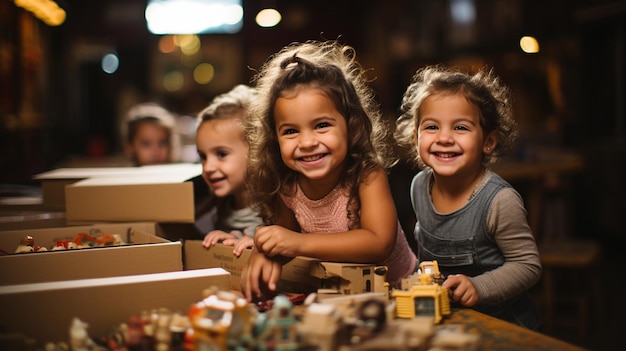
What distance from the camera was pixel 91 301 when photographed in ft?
4.93

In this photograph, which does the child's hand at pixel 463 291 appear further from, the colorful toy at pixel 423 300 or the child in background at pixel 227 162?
the child in background at pixel 227 162

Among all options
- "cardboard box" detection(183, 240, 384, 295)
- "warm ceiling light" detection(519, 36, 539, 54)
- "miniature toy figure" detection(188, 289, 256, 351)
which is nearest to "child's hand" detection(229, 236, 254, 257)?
"cardboard box" detection(183, 240, 384, 295)

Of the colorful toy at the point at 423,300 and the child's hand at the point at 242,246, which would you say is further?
the child's hand at the point at 242,246

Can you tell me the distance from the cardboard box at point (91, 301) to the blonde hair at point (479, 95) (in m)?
0.98

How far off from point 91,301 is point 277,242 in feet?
1.73

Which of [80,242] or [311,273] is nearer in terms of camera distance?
[311,273]

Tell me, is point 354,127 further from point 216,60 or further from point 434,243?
point 216,60

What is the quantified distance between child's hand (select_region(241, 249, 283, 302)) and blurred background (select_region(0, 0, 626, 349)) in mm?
1050

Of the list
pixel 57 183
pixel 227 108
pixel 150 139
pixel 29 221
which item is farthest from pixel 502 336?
pixel 150 139

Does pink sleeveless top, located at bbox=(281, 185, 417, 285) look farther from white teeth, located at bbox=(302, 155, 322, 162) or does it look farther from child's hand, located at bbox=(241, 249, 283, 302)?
child's hand, located at bbox=(241, 249, 283, 302)

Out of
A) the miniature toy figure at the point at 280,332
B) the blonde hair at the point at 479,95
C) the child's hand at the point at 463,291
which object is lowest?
the child's hand at the point at 463,291

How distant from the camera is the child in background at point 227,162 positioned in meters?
2.78

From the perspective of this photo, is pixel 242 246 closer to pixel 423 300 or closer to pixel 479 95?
pixel 423 300

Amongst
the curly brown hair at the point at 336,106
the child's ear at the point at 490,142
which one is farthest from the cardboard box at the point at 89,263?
the child's ear at the point at 490,142
